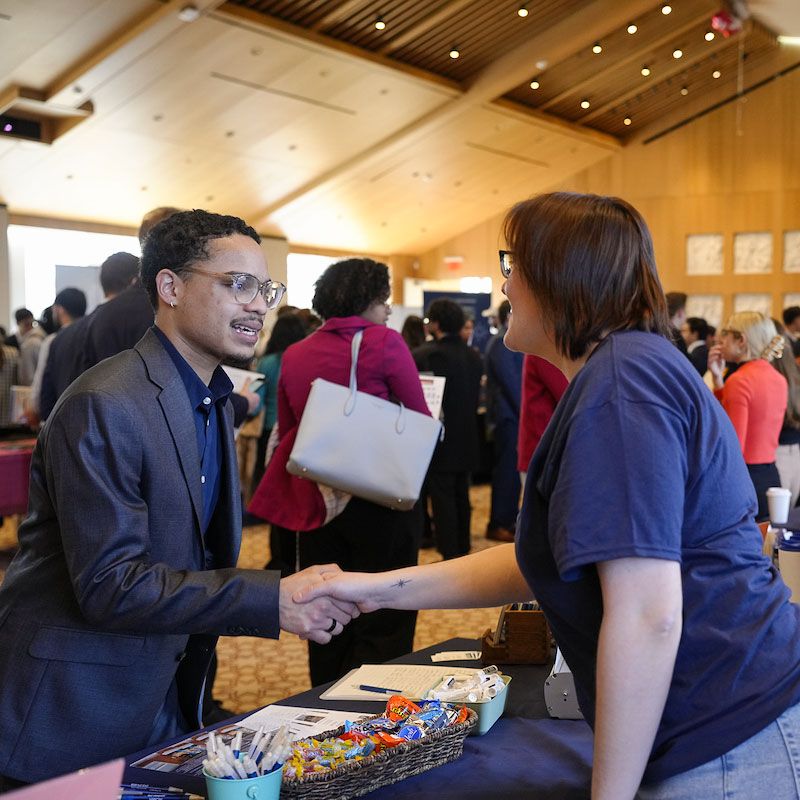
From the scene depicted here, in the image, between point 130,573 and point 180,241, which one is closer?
→ point 130,573

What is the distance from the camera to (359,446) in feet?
11.1

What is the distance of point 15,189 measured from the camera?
11.8m

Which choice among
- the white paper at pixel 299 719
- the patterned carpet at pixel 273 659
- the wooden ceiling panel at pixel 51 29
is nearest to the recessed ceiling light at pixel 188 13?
the wooden ceiling panel at pixel 51 29

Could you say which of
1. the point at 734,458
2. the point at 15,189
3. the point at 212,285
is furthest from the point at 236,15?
the point at 734,458

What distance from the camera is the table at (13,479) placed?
5336 mm

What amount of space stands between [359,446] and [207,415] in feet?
5.12

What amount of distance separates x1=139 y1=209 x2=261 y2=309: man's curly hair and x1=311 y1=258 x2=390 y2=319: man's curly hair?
1635 millimetres

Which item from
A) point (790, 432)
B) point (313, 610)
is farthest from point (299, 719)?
point (790, 432)

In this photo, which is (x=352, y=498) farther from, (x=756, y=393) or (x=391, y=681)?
(x=756, y=393)

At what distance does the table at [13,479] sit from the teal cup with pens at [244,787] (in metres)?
4.36

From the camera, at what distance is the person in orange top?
4641mm

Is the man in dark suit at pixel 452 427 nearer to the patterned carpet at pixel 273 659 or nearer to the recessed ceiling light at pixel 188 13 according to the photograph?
the patterned carpet at pixel 273 659

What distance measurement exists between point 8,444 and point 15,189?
23.0ft

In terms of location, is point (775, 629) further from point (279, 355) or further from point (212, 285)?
point (279, 355)
